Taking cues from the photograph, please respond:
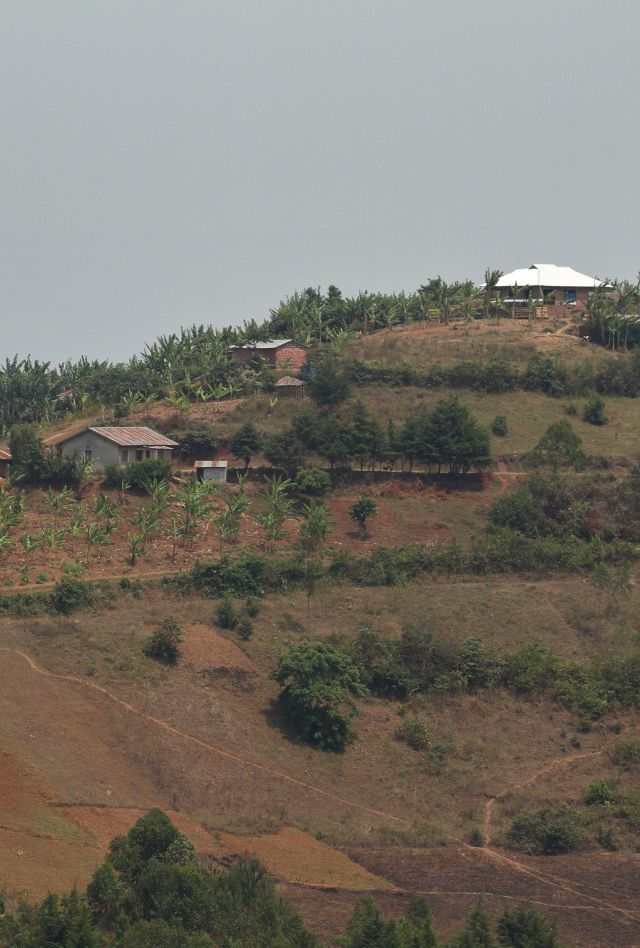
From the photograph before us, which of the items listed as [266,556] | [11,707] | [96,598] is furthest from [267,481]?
[11,707]

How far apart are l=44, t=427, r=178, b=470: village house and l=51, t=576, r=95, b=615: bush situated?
14.7 metres

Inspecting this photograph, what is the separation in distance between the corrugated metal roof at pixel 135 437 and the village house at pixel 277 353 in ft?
50.4

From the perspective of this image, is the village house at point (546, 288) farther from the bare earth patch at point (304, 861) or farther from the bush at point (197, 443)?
the bare earth patch at point (304, 861)

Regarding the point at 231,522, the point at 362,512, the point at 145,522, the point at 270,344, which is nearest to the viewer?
the point at 145,522

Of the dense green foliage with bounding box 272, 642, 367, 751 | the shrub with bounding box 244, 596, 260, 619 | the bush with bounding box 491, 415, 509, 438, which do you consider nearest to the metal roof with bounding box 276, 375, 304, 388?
the bush with bounding box 491, 415, 509, 438

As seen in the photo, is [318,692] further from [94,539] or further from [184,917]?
[184,917]

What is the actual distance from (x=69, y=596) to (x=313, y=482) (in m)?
17.0

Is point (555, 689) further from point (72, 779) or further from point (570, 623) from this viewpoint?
point (72, 779)

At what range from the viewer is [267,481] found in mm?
60906

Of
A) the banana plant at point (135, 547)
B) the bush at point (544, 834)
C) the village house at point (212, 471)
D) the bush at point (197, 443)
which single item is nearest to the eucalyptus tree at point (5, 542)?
the banana plant at point (135, 547)

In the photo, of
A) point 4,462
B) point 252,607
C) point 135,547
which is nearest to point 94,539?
point 135,547

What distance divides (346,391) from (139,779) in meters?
36.7

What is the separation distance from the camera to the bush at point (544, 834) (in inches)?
1382

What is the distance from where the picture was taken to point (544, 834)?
35.3 meters
